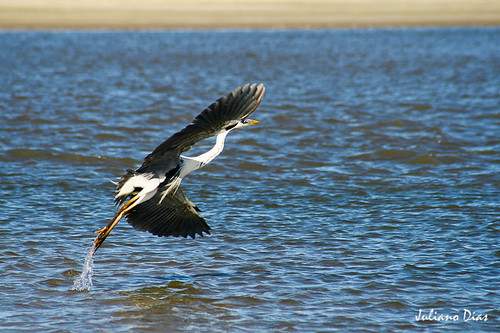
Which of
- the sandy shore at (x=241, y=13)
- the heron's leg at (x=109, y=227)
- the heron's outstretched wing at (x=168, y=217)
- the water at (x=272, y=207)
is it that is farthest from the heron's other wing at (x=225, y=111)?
the sandy shore at (x=241, y=13)

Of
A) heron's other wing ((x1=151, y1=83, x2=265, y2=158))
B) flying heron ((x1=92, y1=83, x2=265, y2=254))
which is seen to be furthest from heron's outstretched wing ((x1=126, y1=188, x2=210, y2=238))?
heron's other wing ((x1=151, y1=83, x2=265, y2=158))

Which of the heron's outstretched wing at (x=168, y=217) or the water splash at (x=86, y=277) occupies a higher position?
the heron's outstretched wing at (x=168, y=217)

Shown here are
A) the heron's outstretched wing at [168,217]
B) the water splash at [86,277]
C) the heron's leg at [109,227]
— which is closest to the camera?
the heron's leg at [109,227]

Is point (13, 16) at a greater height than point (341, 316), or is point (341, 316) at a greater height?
point (13, 16)

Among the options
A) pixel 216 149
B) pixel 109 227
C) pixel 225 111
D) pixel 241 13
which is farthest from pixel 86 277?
pixel 241 13

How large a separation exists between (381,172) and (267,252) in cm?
391

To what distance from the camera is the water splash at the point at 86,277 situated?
22.3ft

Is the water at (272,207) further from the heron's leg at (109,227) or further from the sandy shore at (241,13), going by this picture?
the sandy shore at (241,13)

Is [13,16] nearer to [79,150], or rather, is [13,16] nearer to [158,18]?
[158,18]

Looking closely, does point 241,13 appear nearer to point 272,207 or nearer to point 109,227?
point 272,207

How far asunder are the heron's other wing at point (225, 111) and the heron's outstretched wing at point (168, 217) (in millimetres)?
1222

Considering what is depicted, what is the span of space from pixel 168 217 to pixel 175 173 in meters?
0.72

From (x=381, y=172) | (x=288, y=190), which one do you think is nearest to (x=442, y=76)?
(x=381, y=172)

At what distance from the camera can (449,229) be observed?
8.52 m
